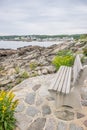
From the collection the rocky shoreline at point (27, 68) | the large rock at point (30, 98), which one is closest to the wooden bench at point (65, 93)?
the large rock at point (30, 98)

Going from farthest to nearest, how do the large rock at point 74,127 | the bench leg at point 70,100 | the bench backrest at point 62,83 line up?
the bench leg at point 70,100
the bench backrest at point 62,83
the large rock at point 74,127

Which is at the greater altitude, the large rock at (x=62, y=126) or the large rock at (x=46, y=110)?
the large rock at (x=46, y=110)

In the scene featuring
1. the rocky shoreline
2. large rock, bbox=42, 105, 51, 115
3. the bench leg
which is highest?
the bench leg

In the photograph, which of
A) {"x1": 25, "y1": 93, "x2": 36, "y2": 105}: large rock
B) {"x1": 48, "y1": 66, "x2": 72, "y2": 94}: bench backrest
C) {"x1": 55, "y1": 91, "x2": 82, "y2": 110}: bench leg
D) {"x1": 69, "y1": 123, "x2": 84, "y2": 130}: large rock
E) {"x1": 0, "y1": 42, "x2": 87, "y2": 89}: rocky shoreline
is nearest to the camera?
{"x1": 69, "y1": 123, "x2": 84, "y2": 130}: large rock

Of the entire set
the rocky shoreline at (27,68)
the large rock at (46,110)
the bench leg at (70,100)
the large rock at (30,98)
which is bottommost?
the rocky shoreline at (27,68)

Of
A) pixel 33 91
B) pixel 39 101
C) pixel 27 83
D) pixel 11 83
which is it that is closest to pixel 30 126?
pixel 39 101

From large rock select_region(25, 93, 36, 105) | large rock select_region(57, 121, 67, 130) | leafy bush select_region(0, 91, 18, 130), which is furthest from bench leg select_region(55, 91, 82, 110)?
leafy bush select_region(0, 91, 18, 130)

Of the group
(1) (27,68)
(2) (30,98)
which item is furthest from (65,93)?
(1) (27,68)

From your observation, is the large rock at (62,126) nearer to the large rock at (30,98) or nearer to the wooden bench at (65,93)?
the wooden bench at (65,93)

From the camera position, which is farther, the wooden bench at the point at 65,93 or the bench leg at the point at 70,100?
the bench leg at the point at 70,100

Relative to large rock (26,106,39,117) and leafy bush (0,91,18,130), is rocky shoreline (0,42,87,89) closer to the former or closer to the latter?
large rock (26,106,39,117)

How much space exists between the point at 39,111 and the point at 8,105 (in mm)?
815

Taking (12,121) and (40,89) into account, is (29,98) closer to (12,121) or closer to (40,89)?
(40,89)

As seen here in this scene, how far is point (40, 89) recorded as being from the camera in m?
6.59
